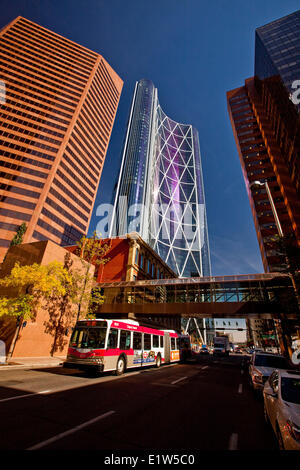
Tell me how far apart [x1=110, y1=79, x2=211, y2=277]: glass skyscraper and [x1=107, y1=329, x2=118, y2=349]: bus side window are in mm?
100836

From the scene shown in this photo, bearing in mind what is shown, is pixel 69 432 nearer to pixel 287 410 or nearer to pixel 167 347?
pixel 287 410

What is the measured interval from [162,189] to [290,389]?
479ft

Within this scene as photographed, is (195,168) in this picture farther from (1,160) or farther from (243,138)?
(1,160)

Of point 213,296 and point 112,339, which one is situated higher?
point 213,296

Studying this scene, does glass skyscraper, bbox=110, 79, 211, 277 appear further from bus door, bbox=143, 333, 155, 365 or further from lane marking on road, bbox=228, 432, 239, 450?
lane marking on road, bbox=228, 432, 239, 450

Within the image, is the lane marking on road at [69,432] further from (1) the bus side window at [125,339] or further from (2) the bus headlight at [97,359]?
(1) the bus side window at [125,339]

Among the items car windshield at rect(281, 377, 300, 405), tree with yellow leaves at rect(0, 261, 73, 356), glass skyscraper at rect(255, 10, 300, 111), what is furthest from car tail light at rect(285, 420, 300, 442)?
glass skyscraper at rect(255, 10, 300, 111)

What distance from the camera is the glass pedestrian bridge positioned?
25.8 metres

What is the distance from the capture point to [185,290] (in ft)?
102

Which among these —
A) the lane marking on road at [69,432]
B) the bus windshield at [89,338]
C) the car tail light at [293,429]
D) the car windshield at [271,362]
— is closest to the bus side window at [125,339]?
the bus windshield at [89,338]

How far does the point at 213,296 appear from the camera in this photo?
28.4m

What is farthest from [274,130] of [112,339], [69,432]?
[69,432]

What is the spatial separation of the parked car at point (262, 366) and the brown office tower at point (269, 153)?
18.1 m

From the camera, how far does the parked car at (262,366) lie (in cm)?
850
